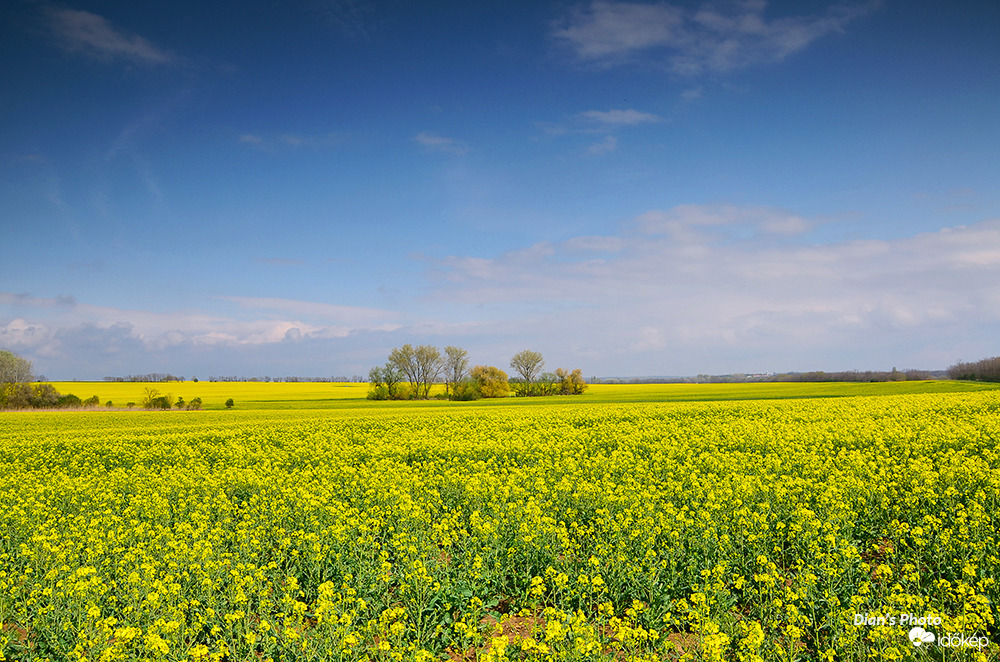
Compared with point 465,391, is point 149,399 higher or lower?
higher

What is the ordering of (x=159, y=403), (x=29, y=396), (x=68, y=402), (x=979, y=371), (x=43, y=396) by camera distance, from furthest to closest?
(x=979, y=371) → (x=68, y=402) → (x=43, y=396) → (x=29, y=396) → (x=159, y=403)

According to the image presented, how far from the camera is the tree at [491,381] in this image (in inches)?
3369

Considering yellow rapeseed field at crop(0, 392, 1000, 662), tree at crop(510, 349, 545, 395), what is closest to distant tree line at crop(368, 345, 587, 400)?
tree at crop(510, 349, 545, 395)

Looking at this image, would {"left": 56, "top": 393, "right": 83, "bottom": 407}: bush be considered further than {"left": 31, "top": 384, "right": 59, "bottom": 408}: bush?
Yes

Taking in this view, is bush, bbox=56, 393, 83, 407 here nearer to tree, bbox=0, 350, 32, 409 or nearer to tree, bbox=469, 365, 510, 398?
tree, bbox=0, 350, 32, 409

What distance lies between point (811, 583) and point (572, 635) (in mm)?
3419

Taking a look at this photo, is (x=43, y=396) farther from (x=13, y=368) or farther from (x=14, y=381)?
(x=13, y=368)

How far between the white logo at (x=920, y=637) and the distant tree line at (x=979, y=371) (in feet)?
397

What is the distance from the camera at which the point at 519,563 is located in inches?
308

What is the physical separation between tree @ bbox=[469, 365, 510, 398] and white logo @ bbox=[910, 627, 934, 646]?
79.8 m

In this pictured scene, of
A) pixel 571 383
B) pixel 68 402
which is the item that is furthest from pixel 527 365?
pixel 68 402

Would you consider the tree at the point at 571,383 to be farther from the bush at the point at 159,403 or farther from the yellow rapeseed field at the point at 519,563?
the yellow rapeseed field at the point at 519,563

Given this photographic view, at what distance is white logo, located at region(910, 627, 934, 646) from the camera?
16.9 ft

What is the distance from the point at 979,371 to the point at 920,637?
14310cm
